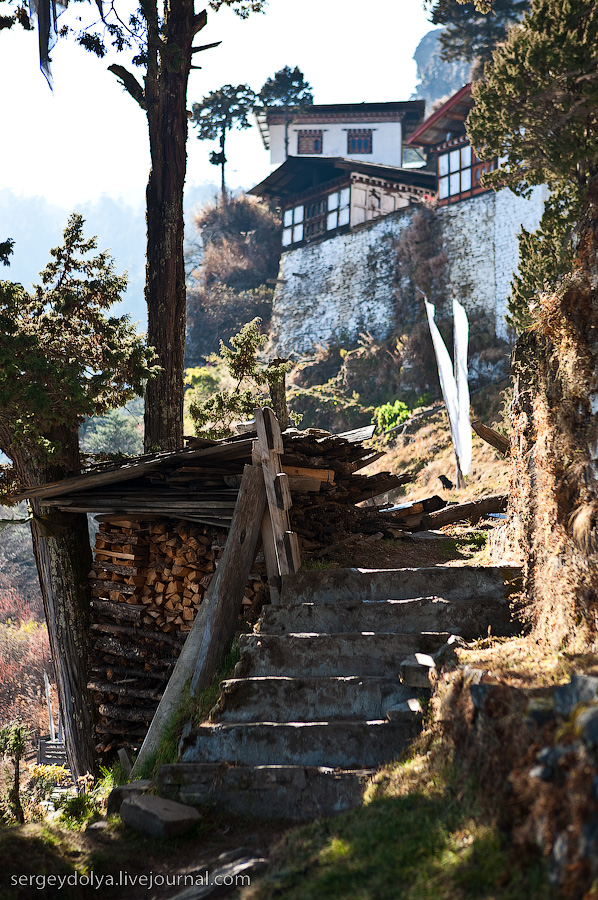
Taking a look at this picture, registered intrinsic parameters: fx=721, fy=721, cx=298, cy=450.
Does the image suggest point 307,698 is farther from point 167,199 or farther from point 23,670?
point 23,670

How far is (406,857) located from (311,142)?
123 ft

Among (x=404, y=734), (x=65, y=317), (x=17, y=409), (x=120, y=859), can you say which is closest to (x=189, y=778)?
(x=120, y=859)

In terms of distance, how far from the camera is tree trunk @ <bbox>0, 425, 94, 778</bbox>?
827cm

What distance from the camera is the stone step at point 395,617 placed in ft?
17.6

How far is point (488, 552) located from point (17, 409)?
509cm

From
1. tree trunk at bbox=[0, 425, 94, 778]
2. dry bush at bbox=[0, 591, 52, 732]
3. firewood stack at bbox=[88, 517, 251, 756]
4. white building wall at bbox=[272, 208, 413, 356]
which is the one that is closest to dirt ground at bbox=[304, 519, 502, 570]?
firewood stack at bbox=[88, 517, 251, 756]

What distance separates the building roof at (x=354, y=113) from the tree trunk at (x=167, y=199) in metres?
27.1

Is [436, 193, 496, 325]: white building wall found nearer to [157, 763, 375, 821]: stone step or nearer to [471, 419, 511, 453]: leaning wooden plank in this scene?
[471, 419, 511, 453]: leaning wooden plank

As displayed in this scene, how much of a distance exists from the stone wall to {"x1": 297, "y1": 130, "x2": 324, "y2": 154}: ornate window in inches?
240

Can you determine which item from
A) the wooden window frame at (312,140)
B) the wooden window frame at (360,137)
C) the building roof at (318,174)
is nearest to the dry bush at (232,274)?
the building roof at (318,174)

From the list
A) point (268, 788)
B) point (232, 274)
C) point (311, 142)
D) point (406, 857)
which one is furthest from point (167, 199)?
point (311, 142)

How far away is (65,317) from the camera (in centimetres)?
881

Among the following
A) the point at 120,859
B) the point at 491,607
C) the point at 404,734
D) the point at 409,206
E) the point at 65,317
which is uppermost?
the point at 409,206

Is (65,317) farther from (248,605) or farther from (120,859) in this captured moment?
(120,859)
